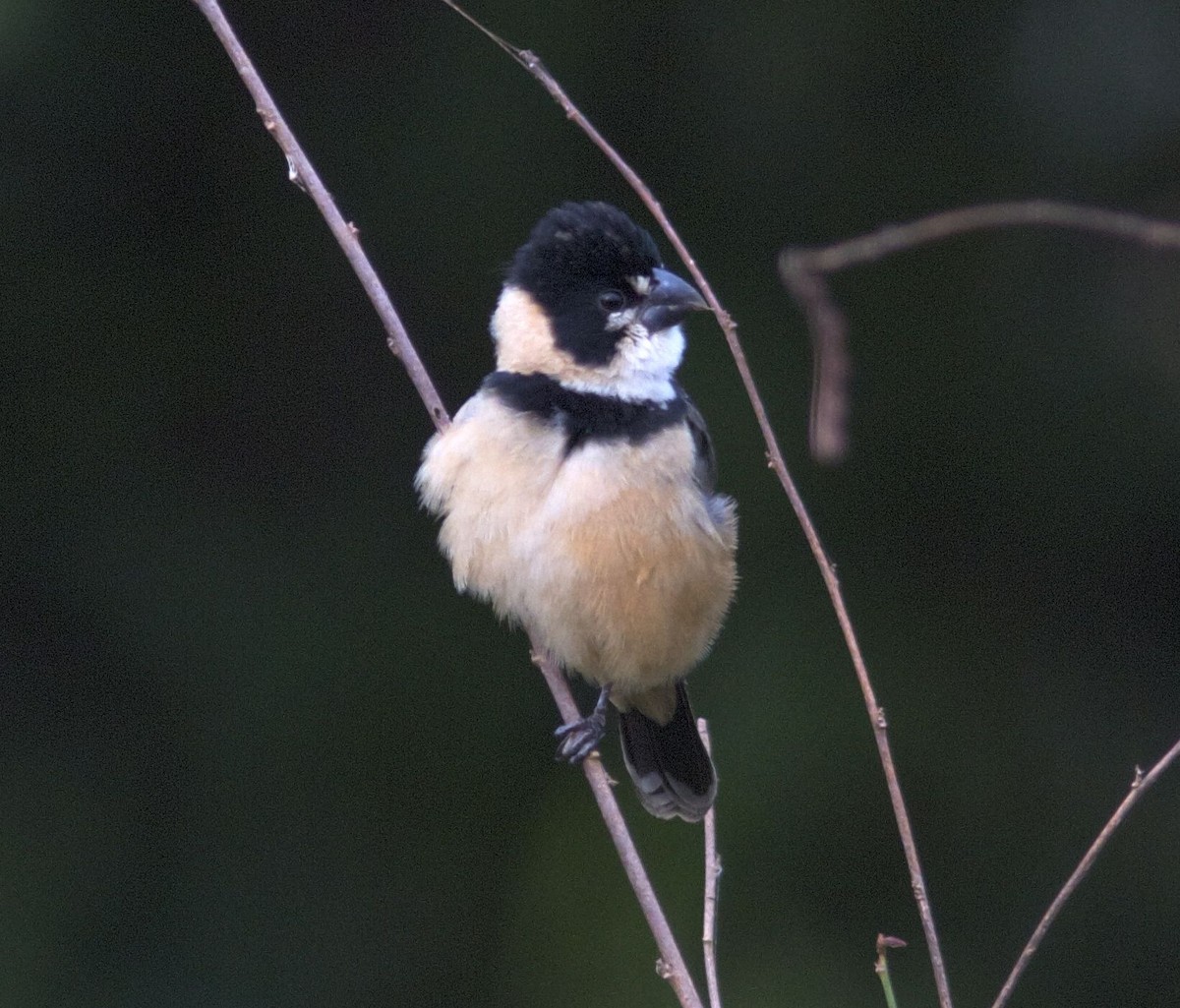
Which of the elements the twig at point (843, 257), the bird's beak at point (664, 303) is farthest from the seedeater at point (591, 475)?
the twig at point (843, 257)

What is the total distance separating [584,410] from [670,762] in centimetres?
96

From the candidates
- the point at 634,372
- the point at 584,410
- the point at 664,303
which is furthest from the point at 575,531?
the point at 664,303

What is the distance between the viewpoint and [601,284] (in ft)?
10.4

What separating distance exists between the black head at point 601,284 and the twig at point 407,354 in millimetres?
449

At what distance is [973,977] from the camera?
405 centimetres

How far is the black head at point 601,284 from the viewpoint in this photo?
3.12m

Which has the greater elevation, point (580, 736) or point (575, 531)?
point (575, 531)

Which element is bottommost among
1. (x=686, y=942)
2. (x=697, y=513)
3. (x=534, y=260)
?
(x=686, y=942)

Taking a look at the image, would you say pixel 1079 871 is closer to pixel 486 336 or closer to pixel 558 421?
pixel 558 421

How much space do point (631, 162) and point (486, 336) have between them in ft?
1.98

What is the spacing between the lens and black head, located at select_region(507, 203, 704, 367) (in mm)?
3119

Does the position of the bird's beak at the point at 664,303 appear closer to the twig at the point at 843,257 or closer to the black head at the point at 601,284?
the black head at the point at 601,284

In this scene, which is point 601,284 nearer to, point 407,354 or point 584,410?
point 584,410

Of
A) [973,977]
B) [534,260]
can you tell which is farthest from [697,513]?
[973,977]
